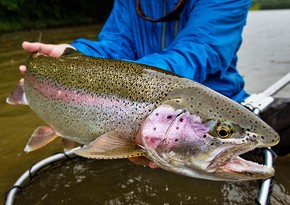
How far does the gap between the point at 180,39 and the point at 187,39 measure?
2.3 inches

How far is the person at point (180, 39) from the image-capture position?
237 centimetres

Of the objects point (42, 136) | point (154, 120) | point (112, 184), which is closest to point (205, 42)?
point (154, 120)

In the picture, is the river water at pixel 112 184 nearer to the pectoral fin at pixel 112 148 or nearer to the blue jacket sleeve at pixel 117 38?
the blue jacket sleeve at pixel 117 38

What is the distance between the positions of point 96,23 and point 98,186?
87.5 ft

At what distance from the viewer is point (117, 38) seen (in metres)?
3.31

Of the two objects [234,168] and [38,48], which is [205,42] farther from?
[234,168]

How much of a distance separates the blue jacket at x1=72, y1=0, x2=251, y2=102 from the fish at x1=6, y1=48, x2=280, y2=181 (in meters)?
0.41

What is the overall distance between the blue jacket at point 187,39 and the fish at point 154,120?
0.41m

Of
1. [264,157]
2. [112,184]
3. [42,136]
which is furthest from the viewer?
[112,184]

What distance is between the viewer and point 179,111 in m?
1.69

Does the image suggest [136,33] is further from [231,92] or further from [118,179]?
[118,179]

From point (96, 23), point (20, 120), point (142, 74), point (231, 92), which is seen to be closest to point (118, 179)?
point (231, 92)

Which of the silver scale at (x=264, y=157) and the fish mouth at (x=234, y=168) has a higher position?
the fish mouth at (x=234, y=168)

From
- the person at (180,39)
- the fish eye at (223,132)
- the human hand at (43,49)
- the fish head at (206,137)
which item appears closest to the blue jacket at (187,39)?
the person at (180,39)
